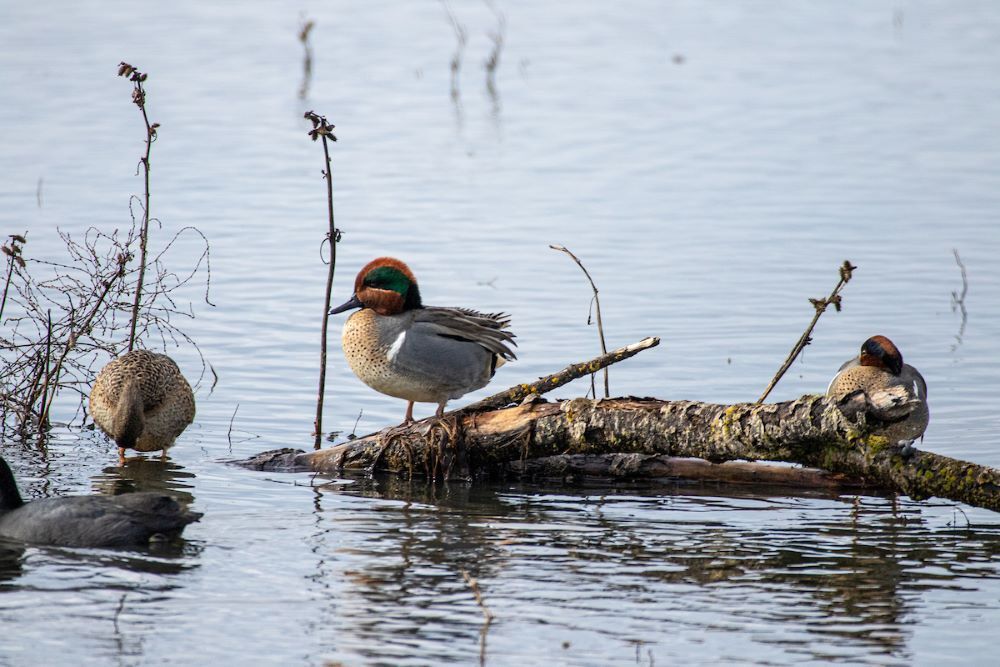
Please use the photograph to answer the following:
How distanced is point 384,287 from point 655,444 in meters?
1.95

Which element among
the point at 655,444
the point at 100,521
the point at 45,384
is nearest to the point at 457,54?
the point at 45,384

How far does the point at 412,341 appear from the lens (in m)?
8.89

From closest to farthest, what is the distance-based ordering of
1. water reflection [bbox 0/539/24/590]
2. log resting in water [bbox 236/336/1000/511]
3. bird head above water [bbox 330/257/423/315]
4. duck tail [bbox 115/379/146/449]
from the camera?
water reflection [bbox 0/539/24/590] → log resting in water [bbox 236/336/1000/511] → duck tail [bbox 115/379/146/449] → bird head above water [bbox 330/257/423/315]

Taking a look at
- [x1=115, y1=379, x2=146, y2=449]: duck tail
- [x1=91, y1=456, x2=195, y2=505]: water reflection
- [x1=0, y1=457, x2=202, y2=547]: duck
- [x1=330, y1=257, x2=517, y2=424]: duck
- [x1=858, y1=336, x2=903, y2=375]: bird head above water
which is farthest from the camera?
[x1=858, y1=336, x2=903, y2=375]: bird head above water

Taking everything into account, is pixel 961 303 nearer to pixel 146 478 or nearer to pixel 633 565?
pixel 633 565

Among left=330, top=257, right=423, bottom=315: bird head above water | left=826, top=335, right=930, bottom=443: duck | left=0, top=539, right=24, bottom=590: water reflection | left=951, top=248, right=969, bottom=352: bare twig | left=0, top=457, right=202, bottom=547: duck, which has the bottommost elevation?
left=0, top=539, right=24, bottom=590: water reflection

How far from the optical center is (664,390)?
1114 cm

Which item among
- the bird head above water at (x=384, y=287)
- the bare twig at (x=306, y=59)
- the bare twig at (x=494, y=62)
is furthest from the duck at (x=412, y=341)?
the bare twig at (x=306, y=59)

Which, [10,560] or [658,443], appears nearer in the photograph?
[10,560]

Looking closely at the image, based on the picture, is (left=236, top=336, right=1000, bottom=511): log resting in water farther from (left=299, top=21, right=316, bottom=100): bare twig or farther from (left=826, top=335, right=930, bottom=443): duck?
(left=299, top=21, right=316, bottom=100): bare twig

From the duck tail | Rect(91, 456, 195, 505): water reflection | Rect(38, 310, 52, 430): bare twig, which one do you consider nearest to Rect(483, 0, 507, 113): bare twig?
Rect(38, 310, 52, 430): bare twig

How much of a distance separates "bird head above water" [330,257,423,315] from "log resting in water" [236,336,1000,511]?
2.42 feet

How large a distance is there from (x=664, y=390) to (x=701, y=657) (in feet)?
17.0

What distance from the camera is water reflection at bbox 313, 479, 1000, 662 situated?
251 inches
